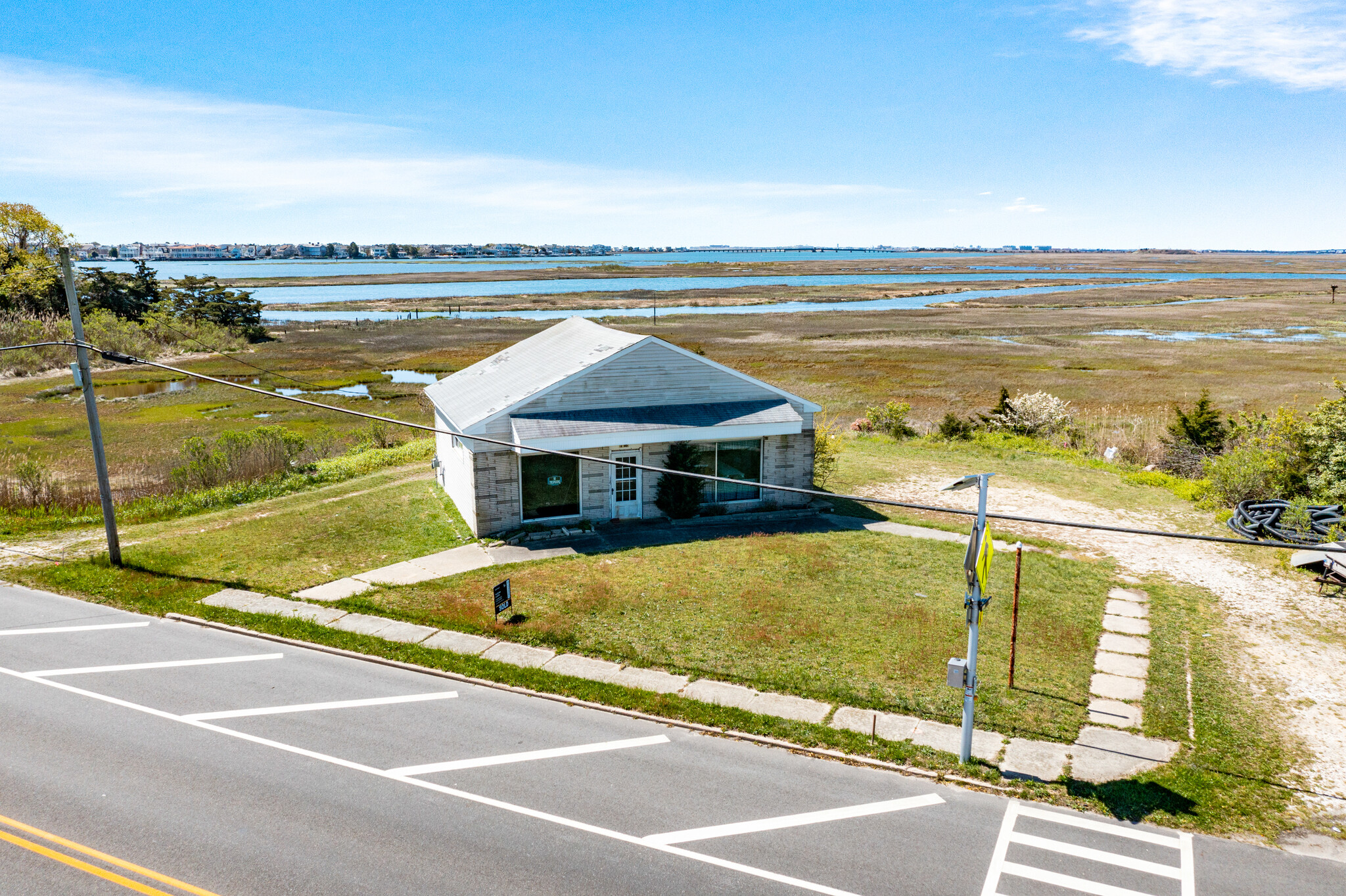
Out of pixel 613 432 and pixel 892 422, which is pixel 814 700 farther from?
pixel 892 422

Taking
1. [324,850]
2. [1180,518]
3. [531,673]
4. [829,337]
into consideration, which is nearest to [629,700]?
[531,673]

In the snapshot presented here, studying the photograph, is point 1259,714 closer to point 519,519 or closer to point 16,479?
point 519,519

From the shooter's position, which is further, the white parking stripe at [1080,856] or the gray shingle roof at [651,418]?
the gray shingle roof at [651,418]

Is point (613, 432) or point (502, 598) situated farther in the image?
point (613, 432)

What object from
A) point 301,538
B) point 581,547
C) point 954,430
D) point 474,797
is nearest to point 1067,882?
point 474,797

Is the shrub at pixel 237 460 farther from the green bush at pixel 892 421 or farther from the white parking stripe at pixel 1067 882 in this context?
the white parking stripe at pixel 1067 882

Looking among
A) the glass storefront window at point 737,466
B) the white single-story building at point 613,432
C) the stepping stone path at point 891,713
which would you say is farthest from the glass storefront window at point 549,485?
the glass storefront window at point 737,466
